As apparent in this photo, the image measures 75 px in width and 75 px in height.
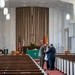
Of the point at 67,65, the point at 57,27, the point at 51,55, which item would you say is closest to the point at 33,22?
the point at 57,27

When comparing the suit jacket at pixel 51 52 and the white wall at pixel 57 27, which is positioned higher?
the white wall at pixel 57 27

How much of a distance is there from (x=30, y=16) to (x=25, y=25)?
990 millimetres

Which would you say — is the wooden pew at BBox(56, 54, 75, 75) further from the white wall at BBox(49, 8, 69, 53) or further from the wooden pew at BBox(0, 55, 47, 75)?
the white wall at BBox(49, 8, 69, 53)

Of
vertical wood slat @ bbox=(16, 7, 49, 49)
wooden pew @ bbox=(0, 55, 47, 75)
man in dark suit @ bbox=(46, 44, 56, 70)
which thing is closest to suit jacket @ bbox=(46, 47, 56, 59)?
man in dark suit @ bbox=(46, 44, 56, 70)

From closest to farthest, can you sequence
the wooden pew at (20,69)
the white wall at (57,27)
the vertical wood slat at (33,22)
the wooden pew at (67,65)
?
the wooden pew at (20,69), the wooden pew at (67,65), the white wall at (57,27), the vertical wood slat at (33,22)

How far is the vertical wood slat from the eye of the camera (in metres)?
25.6

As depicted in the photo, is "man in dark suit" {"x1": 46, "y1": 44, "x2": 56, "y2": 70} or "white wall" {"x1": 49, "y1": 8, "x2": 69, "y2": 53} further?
"white wall" {"x1": 49, "y1": 8, "x2": 69, "y2": 53}

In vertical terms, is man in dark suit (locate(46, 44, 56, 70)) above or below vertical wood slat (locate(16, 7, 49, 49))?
below

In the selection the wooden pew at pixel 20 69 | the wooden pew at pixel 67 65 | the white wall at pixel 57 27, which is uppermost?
the white wall at pixel 57 27

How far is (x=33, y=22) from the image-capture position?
2586 cm

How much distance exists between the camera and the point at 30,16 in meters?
25.8

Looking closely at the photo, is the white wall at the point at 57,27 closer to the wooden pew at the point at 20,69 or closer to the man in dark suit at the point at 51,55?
the man in dark suit at the point at 51,55

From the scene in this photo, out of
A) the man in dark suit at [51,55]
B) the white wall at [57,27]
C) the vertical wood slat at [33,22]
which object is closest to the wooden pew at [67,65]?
the man in dark suit at [51,55]

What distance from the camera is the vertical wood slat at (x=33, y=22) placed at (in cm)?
2564
